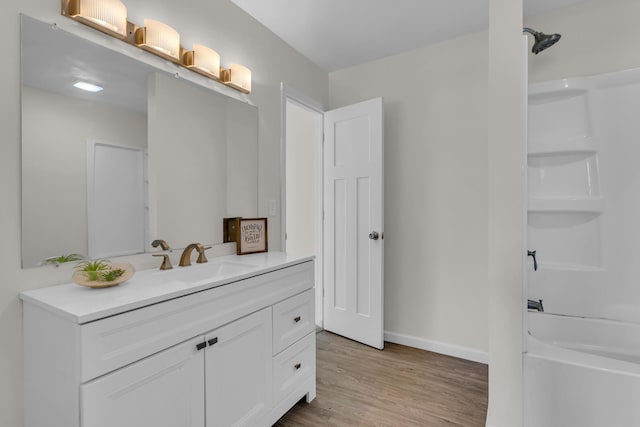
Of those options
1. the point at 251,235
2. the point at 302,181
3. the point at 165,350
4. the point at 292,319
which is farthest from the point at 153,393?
the point at 302,181

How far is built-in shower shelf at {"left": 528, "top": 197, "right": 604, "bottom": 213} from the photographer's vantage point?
6.86 feet

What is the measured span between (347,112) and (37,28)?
7.12ft

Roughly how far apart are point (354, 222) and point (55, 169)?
215 cm

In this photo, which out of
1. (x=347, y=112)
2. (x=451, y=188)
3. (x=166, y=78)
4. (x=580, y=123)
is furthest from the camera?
(x=347, y=112)

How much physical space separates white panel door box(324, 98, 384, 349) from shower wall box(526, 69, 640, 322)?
1.11 meters

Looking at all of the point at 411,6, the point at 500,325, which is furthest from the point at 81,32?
the point at 500,325

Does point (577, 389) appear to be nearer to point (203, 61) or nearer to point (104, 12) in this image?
point (203, 61)

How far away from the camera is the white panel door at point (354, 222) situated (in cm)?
278

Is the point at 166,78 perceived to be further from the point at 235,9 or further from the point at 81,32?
the point at 235,9

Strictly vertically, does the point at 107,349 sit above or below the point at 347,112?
below

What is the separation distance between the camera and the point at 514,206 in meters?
1.54

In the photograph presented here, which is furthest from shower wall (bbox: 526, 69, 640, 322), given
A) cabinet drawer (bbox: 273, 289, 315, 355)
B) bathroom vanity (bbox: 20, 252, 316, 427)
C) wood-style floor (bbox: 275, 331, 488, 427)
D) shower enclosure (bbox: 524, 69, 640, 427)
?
bathroom vanity (bbox: 20, 252, 316, 427)

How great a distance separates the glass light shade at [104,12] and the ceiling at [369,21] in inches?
34.7

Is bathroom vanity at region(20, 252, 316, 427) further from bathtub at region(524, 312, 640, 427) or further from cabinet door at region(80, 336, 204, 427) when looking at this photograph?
bathtub at region(524, 312, 640, 427)
